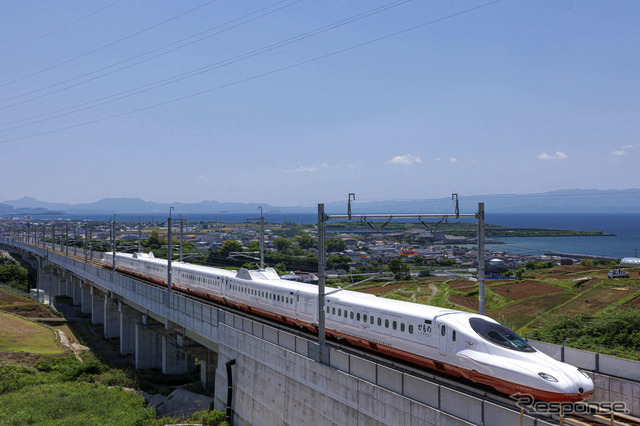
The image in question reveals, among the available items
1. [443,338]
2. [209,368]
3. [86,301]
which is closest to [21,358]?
[209,368]

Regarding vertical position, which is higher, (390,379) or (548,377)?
(548,377)

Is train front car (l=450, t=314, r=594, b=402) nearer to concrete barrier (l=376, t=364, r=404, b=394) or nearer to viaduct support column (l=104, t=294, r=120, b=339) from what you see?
concrete barrier (l=376, t=364, r=404, b=394)

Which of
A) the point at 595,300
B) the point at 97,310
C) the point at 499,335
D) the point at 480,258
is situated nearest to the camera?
the point at 499,335

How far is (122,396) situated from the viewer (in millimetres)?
39094

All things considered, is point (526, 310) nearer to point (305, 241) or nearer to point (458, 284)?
point (458, 284)

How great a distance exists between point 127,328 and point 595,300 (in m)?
49.3

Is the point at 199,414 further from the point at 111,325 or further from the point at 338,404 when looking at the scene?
the point at 111,325

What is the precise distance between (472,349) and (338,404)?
6074 mm

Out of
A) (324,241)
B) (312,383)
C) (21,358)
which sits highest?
(324,241)

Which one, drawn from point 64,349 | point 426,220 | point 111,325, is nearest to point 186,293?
point 64,349

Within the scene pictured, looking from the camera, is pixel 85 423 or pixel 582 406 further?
pixel 85 423

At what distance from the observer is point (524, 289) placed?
2159 inches

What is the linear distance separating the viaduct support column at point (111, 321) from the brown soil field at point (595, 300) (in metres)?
53.0

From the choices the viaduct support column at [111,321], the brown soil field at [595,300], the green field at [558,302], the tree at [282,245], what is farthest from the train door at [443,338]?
the tree at [282,245]
